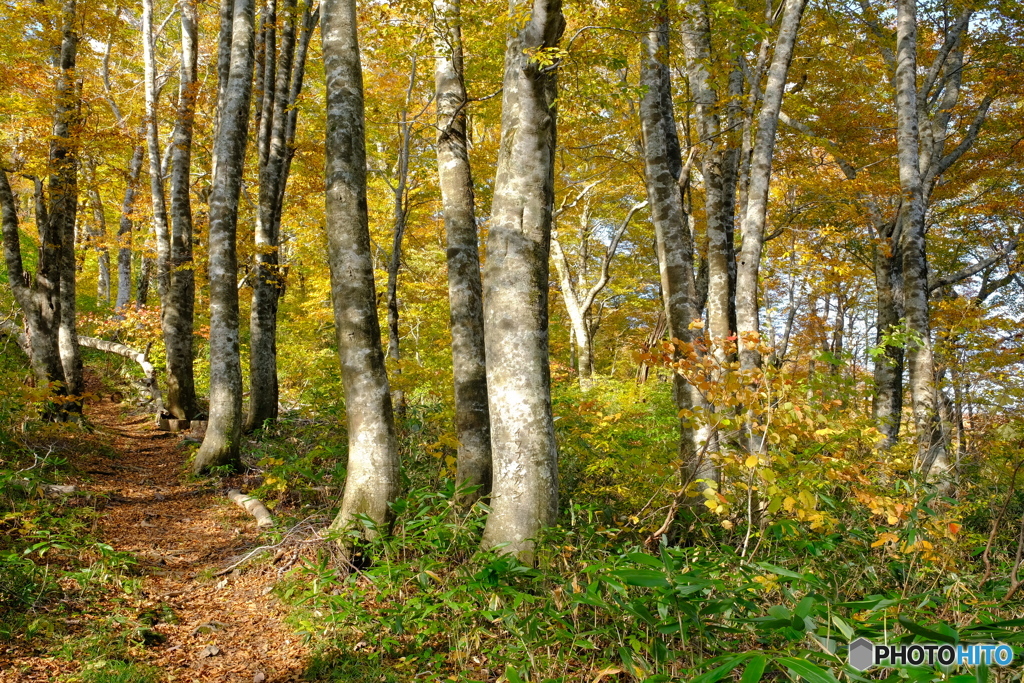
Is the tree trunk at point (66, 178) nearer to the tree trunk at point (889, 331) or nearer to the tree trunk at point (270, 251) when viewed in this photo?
the tree trunk at point (270, 251)

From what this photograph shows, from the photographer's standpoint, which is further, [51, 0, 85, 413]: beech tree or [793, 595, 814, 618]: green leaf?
[51, 0, 85, 413]: beech tree

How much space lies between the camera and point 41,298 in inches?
295

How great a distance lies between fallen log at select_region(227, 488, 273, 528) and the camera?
5152mm

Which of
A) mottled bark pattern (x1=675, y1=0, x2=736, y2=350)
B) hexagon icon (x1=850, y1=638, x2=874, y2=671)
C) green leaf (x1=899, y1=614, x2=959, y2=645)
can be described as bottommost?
hexagon icon (x1=850, y1=638, x2=874, y2=671)

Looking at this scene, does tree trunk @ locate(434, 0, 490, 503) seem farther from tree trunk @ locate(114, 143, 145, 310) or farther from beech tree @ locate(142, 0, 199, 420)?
tree trunk @ locate(114, 143, 145, 310)

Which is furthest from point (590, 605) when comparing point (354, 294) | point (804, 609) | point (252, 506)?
point (252, 506)

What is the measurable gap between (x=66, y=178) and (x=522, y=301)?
791 centimetres

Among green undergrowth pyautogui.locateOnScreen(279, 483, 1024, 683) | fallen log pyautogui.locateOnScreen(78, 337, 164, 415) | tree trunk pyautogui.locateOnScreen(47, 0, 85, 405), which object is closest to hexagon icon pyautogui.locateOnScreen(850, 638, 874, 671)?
green undergrowth pyautogui.locateOnScreen(279, 483, 1024, 683)

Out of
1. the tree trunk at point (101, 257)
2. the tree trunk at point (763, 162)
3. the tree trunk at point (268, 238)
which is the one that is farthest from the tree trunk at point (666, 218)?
the tree trunk at point (101, 257)

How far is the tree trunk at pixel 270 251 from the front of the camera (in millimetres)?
8828

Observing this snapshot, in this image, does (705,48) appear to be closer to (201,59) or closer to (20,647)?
(20,647)

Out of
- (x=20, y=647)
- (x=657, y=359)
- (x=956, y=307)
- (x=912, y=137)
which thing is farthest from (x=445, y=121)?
(x=956, y=307)

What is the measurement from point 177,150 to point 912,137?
11979 mm

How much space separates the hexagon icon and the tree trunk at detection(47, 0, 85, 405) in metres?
9.19
